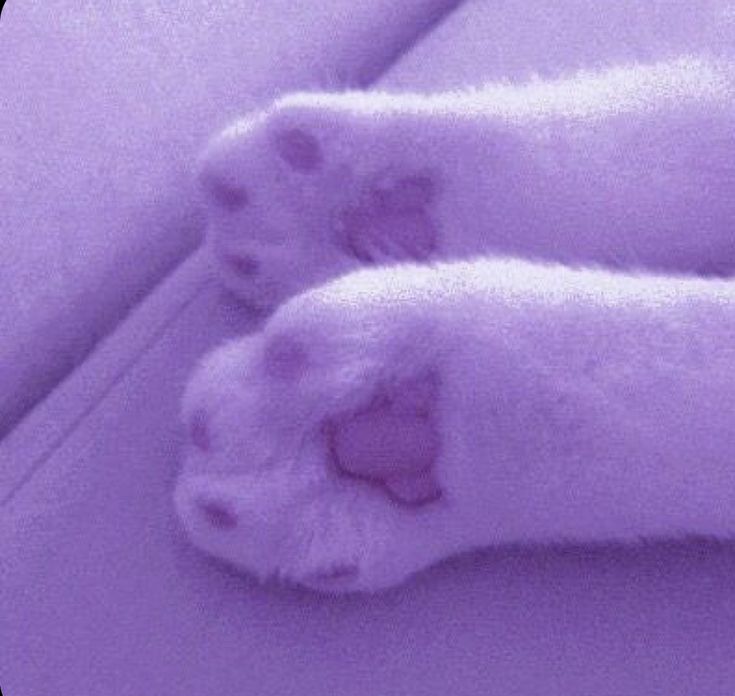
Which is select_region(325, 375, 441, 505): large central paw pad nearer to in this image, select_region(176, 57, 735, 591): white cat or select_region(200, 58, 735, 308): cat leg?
select_region(176, 57, 735, 591): white cat

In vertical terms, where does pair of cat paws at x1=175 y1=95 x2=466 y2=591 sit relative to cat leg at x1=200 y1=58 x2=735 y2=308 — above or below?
below

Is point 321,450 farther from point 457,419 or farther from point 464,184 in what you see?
point 464,184

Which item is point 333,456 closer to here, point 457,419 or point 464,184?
point 457,419

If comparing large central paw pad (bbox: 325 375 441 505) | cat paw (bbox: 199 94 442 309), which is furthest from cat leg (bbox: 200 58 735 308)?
large central paw pad (bbox: 325 375 441 505)

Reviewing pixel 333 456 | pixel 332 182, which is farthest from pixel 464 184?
pixel 333 456

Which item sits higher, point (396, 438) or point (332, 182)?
point (332, 182)

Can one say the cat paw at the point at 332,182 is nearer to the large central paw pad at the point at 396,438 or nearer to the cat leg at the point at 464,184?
the cat leg at the point at 464,184
